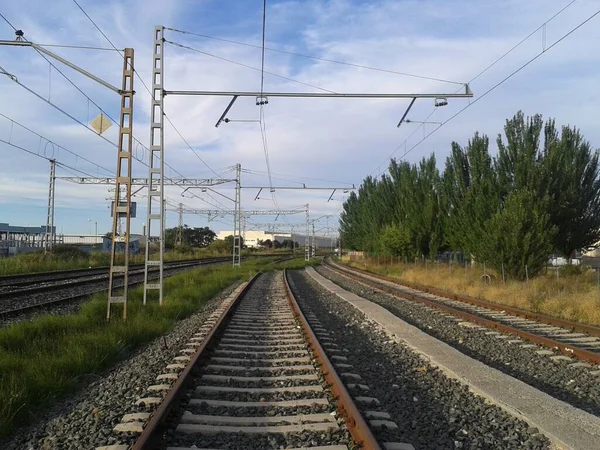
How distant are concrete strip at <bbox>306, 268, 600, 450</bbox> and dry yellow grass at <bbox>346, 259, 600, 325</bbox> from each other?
7196 millimetres

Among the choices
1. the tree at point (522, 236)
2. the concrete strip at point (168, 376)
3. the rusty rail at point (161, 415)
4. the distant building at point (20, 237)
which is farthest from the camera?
the distant building at point (20, 237)

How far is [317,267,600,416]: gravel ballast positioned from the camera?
759 centimetres

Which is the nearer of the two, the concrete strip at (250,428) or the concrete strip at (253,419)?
the concrete strip at (250,428)

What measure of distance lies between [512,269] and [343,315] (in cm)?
1084

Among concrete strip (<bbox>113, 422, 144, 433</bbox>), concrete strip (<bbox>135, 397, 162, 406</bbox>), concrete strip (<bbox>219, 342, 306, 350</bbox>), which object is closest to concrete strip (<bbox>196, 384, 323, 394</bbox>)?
concrete strip (<bbox>135, 397, 162, 406</bbox>)

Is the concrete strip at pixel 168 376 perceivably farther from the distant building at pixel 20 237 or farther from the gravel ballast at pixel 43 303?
the distant building at pixel 20 237

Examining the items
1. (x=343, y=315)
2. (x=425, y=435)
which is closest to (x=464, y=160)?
(x=343, y=315)

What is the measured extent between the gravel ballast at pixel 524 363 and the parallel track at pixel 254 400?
3.02 metres

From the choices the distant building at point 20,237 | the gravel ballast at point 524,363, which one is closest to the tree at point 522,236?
the gravel ballast at point 524,363

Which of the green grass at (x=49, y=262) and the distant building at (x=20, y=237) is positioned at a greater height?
the distant building at (x=20, y=237)

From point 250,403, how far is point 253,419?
0.62 m

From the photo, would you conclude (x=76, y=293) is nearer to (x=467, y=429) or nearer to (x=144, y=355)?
(x=144, y=355)

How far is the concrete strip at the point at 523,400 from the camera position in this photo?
5.48 m

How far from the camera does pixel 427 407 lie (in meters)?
6.77
